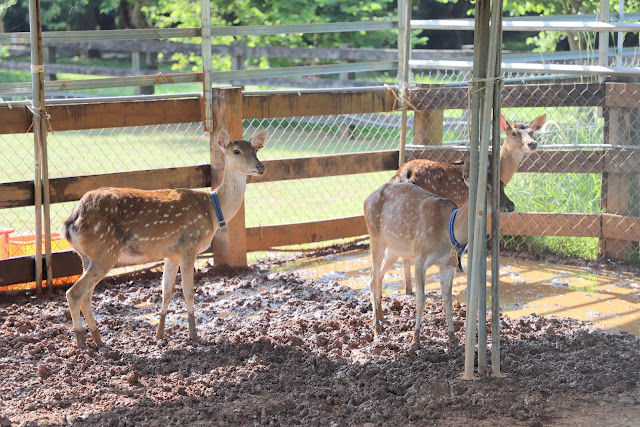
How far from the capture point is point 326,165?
26.9 feet

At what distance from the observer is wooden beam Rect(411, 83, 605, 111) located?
7.68 metres

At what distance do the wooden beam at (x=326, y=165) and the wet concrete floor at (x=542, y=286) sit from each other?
0.89 meters

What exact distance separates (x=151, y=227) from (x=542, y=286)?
3.53m

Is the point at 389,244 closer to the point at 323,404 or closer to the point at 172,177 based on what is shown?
the point at 323,404

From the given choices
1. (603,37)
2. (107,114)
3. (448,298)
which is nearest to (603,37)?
(603,37)

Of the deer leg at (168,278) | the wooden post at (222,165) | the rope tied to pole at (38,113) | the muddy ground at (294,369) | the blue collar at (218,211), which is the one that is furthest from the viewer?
the wooden post at (222,165)

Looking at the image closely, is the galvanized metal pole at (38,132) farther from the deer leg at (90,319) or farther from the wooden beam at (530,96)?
the wooden beam at (530,96)

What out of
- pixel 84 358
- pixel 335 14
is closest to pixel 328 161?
pixel 84 358

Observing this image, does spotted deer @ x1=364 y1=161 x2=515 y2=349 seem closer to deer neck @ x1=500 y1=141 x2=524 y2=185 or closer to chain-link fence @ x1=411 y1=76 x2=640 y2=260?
deer neck @ x1=500 y1=141 x2=524 y2=185

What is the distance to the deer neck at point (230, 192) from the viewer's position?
249 inches

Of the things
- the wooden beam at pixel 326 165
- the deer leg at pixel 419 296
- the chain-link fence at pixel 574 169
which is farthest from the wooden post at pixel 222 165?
the deer leg at pixel 419 296

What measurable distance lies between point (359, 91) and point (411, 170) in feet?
4.97

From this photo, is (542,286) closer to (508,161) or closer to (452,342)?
(508,161)

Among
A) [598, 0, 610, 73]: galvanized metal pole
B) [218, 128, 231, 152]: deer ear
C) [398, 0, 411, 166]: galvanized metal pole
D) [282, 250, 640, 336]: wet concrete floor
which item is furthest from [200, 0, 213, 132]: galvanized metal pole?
[598, 0, 610, 73]: galvanized metal pole
